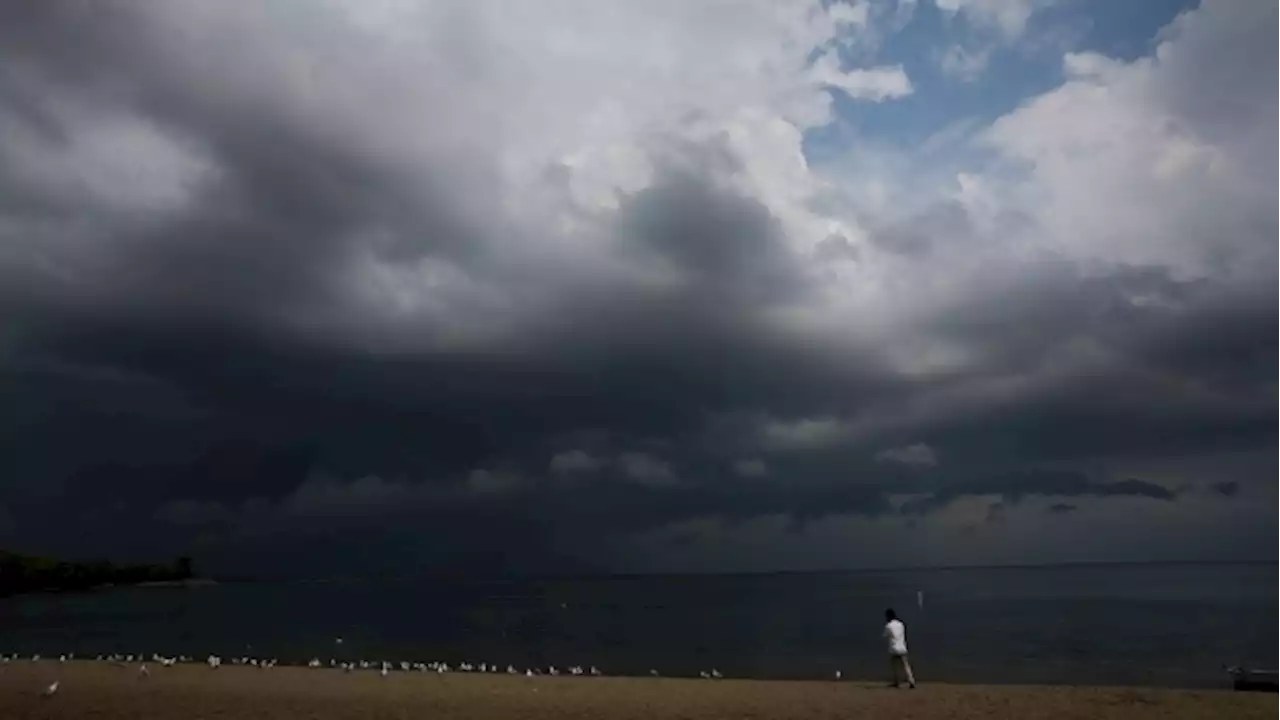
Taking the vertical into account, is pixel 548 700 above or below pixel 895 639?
below

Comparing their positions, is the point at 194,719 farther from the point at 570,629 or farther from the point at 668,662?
the point at 570,629

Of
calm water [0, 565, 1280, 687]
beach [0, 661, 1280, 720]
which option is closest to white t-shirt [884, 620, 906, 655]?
beach [0, 661, 1280, 720]

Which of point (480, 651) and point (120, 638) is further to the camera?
point (120, 638)

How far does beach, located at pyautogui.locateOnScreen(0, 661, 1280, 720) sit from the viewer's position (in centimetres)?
2212

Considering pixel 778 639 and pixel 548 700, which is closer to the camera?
pixel 548 700

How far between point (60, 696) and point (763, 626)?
197ft

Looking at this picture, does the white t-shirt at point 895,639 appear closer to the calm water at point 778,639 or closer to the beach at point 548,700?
the beach at point 548,700

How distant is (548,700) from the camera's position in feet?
84.5

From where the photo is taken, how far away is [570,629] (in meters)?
79.8

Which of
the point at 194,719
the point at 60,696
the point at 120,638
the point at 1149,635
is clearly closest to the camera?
the point at 194,719

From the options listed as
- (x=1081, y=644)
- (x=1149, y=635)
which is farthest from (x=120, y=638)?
(x=1149, y=635)

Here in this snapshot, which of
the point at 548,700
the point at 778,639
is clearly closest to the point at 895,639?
the point at 548,700

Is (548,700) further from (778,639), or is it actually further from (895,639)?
(778,639)

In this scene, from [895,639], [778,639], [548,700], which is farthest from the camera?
[778,639]
